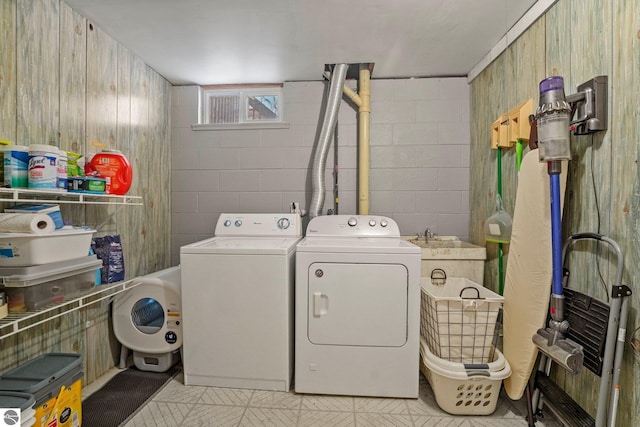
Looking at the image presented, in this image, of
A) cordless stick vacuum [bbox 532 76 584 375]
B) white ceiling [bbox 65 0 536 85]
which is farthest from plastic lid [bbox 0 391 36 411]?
cordless stick vacuum [bbox 532 76 584 375]

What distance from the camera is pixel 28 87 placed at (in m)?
1.52

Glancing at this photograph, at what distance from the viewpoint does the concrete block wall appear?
269 cm

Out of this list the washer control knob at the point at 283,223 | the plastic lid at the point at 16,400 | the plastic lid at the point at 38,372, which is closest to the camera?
the plastic lid at the point at 16,400

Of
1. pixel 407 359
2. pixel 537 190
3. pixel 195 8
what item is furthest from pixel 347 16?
pixel 407 359

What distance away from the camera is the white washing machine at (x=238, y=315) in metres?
1.80

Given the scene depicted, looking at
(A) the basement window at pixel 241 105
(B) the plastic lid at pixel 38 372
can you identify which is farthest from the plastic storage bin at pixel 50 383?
(A) the basement window at pixel 241 105

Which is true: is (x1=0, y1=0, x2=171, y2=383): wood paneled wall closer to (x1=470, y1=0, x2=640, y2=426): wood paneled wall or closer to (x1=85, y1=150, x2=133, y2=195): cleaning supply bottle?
(x1=85, y1=150, x2=133, y2=195): cleaning supply bottle

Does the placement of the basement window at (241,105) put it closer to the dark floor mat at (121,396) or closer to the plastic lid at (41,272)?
the plastic lid at (41,272)

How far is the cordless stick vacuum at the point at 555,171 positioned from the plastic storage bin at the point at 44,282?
224cm

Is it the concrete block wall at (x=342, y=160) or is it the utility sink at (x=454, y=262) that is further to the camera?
the concrete block wall at (x=342, y=160)

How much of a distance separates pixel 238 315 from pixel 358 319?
0.73 metres

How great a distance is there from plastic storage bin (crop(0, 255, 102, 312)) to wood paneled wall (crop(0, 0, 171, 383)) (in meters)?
0.31

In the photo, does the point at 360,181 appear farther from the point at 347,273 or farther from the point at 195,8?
the point at 195,8

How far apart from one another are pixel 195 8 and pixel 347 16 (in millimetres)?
905
